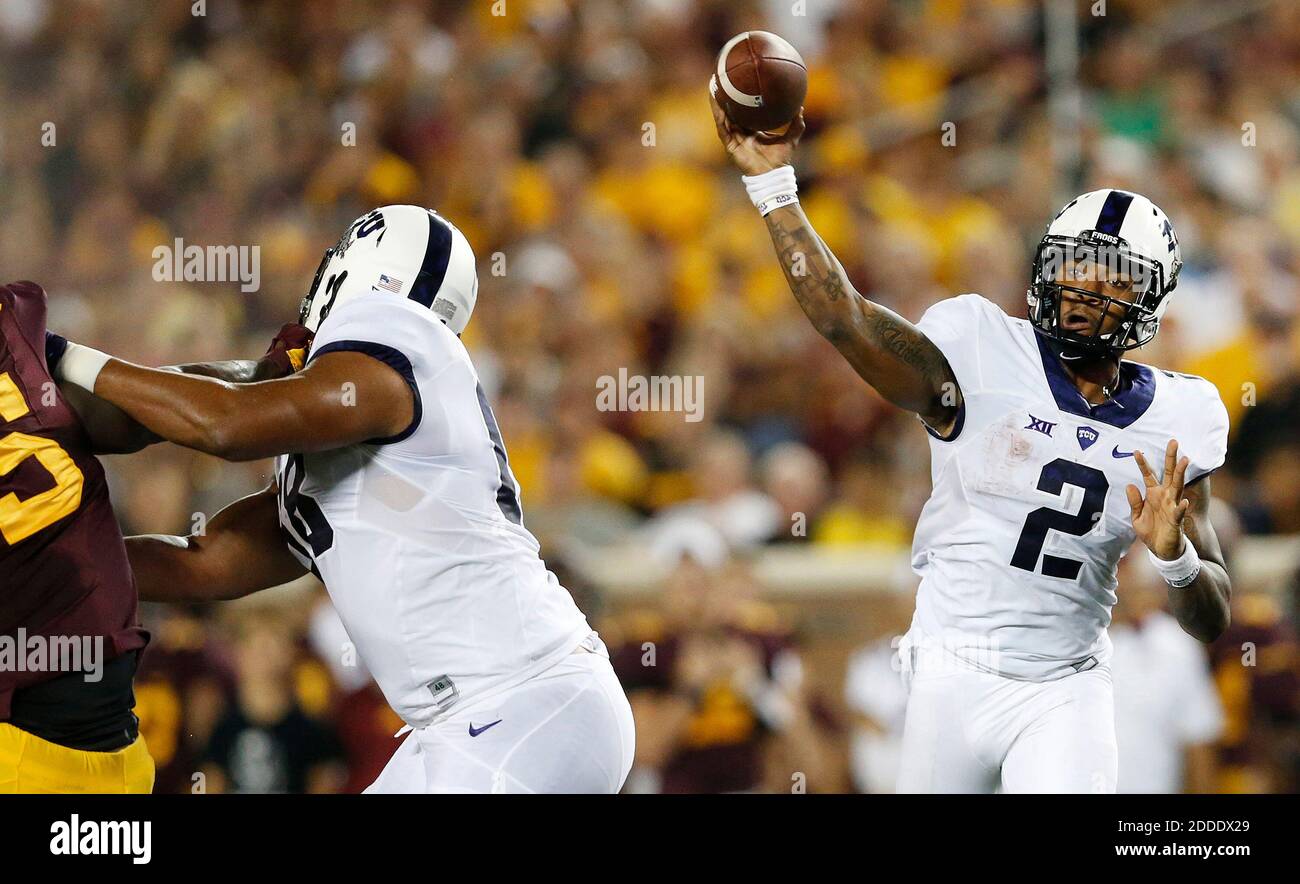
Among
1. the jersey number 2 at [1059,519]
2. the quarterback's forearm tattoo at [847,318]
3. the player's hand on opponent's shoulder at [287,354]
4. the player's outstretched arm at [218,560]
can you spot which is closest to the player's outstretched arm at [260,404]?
the player's hand on opponent's shoulder at [287,354]

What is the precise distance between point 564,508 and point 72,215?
298 centimetres

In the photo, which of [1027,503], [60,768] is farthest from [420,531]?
[1027,503]

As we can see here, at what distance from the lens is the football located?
363cm

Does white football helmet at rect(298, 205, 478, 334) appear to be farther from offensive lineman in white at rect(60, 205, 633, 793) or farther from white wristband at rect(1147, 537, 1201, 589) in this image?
white wristband at rect(1147, 537, 1201, 589)

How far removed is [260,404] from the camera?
303 centimetres

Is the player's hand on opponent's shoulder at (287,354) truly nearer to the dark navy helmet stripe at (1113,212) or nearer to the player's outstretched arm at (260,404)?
the player's outstretched arm at (260,404)

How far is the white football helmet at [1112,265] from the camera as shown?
3.76 meters

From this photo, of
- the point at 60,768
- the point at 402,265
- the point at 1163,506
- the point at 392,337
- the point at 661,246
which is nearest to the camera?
the point at 60,768

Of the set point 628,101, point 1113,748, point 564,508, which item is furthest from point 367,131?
point 1113,748

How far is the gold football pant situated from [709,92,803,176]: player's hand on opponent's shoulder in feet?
5.98

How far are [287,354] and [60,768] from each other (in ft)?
3.12

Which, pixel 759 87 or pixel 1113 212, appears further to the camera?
pixel 1113 212

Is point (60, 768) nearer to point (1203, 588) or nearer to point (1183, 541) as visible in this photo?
point (1183, 541)

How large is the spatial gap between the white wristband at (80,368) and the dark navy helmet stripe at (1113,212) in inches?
90.3
